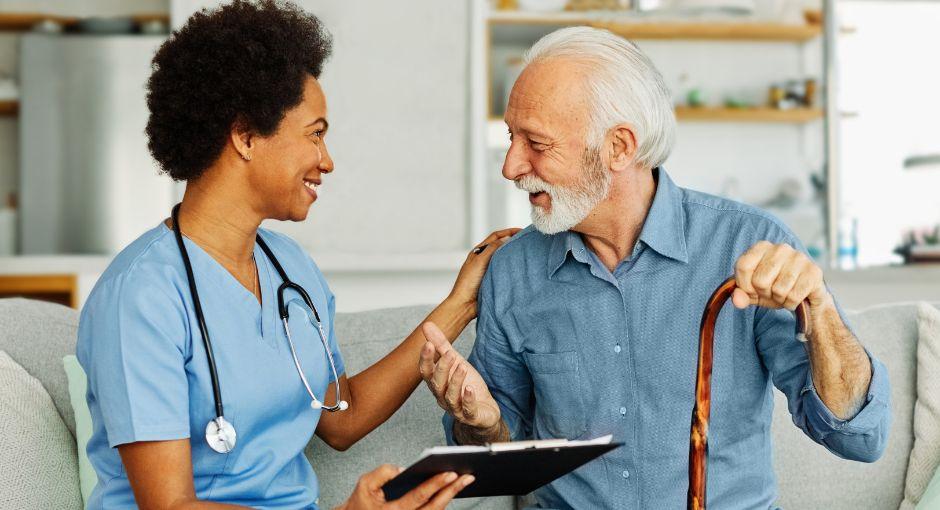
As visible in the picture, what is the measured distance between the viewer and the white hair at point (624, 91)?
164 cm

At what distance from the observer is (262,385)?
148cm

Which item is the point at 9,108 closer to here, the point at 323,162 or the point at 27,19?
the point at 27,19

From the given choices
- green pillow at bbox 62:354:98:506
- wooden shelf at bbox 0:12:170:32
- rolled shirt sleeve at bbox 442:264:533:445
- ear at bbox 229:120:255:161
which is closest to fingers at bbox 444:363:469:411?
rolled shirt sleeve at bbox 442:264:533:445

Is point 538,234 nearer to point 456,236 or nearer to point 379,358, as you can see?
point 379,358

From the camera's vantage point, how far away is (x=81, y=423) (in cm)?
170

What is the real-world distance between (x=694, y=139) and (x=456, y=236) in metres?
1.84

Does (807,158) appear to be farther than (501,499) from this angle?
Yes

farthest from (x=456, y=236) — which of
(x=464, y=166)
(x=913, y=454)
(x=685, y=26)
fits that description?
(x=913, y=454)

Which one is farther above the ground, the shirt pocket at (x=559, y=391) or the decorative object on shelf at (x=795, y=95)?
the decorative object on shelf at (x=795, y=95)

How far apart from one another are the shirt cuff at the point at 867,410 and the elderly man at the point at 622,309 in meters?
0.09

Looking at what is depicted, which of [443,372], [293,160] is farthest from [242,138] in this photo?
[443,372]

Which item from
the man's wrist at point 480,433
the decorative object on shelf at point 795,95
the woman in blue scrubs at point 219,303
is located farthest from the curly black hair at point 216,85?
the decorative object on shelf at point 795,95

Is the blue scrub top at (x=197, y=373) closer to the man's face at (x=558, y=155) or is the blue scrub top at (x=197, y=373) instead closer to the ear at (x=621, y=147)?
the man's face at (x=558, y=155)

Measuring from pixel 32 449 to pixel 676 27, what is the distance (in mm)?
3711
